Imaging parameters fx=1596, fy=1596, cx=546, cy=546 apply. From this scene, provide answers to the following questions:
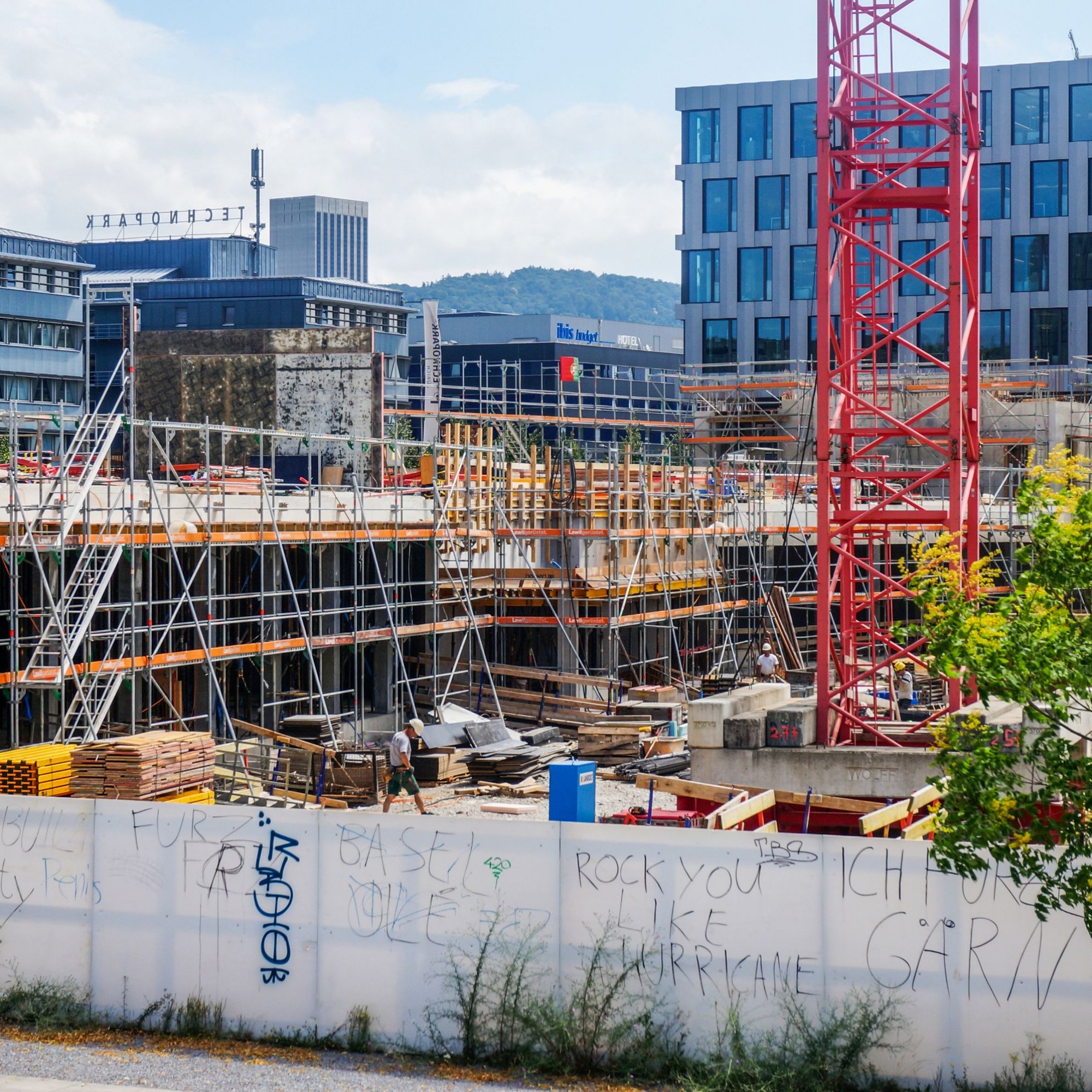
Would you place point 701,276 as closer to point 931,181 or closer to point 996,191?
point 931,181

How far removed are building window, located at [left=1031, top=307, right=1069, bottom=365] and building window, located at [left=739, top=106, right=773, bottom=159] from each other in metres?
12.7

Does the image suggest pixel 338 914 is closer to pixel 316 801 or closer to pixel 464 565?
pixel 316 801

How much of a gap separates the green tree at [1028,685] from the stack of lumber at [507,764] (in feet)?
→ 46.6

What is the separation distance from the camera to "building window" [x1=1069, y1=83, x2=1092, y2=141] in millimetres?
61812

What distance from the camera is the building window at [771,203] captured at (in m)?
65.4

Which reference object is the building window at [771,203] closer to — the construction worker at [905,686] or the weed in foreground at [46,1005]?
the construction worker at [905,686]

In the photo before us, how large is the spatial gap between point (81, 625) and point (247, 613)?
6473mm

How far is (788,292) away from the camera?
215 feet

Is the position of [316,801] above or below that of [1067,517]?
below

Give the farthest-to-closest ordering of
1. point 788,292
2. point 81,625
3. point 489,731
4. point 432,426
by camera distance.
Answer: point 788,292 → point 432,426 → point 489,731 → point 81,625

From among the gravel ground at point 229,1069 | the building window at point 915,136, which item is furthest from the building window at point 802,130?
the gravel ground at point 229,1069

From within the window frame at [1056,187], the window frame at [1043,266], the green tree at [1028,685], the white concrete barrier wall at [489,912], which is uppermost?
the window frame at [1056,187]

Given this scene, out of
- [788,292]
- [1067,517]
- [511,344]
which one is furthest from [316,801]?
[511,344]

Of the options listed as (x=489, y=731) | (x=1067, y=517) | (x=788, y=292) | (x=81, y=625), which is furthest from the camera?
(x=788, y=292)
